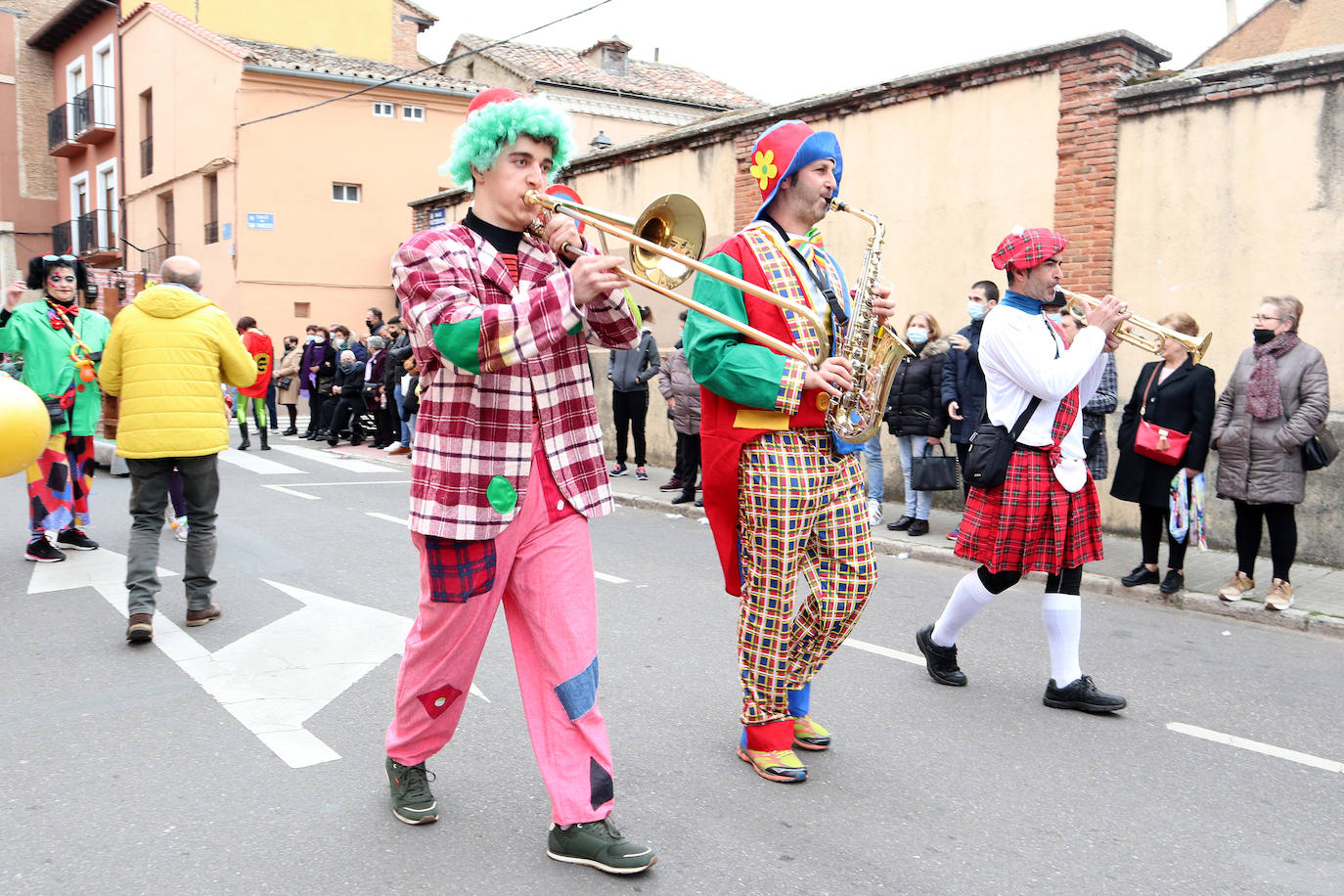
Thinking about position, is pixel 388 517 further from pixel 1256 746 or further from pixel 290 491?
pixel 1256 746

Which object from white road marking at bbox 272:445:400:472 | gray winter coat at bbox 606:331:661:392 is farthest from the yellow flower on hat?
white road marking at bbox 272:445:400:472

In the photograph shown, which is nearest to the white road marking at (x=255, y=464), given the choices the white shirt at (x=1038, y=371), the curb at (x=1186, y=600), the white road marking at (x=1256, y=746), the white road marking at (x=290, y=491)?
the white road marking at (x=290, y=491)

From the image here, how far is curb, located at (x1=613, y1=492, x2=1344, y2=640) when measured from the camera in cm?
608

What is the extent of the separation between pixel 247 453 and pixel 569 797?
13.5m

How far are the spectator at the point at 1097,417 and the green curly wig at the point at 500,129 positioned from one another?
11.2 ft

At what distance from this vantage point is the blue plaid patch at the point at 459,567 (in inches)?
112

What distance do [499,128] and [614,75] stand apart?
26.7 m

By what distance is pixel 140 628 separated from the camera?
5.05 meters

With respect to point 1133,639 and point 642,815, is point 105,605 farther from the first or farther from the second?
point 1133,639

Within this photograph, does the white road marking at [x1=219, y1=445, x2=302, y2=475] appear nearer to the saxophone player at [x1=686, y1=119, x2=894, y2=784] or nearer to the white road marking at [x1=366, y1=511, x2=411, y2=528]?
the white road marking at [x1=366, y1=511, x2=411, y2=528]

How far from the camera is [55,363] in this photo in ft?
22.7

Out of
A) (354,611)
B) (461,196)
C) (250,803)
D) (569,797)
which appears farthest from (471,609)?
(461,196)

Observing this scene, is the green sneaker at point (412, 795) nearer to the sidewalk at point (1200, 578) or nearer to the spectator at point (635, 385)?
the sidewalk at point (1200, 578)

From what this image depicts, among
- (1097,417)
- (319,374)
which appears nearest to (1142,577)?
(1097,417)
